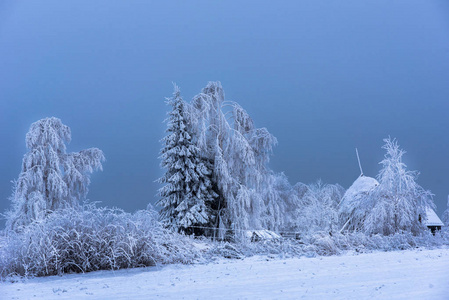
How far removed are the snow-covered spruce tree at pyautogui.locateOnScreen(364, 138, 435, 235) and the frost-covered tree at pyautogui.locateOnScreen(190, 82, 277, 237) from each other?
4.61 meters

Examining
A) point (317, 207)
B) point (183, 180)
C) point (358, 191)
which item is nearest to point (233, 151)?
point (183, 180)

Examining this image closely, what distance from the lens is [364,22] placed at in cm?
7988

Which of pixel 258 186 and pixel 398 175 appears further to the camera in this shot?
pixel 258 186

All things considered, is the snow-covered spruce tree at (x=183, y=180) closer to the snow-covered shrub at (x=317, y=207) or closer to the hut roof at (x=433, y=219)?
the hut roof at (x=433, y=219)

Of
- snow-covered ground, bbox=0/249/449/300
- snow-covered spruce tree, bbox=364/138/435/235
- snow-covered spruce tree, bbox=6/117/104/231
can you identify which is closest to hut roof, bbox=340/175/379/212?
snow-covered spruce tree, bbox=364/138/435/235

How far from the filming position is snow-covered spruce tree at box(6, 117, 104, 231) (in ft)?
57.7

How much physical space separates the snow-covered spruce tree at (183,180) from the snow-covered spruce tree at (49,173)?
5131mm

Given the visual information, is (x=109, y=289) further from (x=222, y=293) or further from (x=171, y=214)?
(x=171, y=214)

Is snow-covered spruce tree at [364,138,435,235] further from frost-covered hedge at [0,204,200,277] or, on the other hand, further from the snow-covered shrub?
the snow-covered shrub

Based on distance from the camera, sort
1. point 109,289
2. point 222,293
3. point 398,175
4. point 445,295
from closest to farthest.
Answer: point 445,295 < point 222,293 < point 109,289 < point 398,175

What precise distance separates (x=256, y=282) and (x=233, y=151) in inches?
418

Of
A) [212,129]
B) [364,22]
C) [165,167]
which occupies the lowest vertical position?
[165,167]

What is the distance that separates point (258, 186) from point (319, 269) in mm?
9764

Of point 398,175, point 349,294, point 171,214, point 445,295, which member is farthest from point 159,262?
point 398,175
